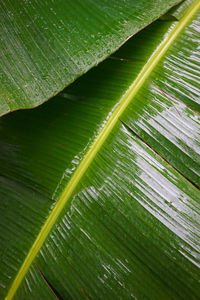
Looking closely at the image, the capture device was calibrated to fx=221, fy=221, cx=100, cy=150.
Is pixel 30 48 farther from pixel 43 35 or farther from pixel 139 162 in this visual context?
pixel 139 162

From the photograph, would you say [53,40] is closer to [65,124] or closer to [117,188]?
[65,124]

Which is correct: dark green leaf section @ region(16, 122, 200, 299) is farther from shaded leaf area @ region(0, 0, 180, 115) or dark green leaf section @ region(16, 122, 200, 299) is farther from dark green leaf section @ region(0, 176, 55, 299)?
shaded leaf area @ region(0, 0, 180, 115)

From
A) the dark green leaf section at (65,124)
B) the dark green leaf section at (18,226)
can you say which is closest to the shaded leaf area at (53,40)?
the dark green leaf section at (65,124)

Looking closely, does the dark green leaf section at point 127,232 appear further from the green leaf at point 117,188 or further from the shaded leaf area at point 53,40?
the shaded leaf area at point 53,40

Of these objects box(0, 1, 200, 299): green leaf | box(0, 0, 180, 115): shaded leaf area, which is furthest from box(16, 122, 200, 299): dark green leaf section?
box(0, 0, 180, 115): shaded leaf area

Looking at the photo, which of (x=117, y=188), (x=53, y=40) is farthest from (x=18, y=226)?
(x=53, y=40)

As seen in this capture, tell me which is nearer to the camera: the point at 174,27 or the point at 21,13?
the point at 21,13

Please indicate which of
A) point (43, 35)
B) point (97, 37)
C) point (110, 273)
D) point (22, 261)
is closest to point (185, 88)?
point (97, 37)
